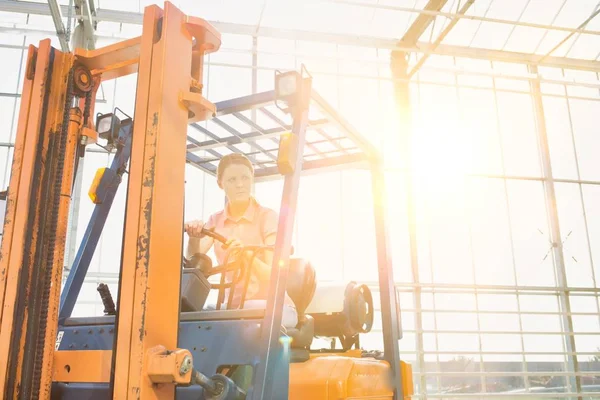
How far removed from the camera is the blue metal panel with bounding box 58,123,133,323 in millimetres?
2965

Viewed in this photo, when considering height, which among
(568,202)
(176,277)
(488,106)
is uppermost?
(488,106)

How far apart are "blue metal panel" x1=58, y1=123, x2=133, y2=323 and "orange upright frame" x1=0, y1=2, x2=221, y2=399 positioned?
400mm

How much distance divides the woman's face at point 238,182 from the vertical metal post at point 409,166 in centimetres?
849

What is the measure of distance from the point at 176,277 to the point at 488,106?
521 inches

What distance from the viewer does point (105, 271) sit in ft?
33.9

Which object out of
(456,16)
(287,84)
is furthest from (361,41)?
(287,84)

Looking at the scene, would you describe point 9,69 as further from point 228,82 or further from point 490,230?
point 490,230

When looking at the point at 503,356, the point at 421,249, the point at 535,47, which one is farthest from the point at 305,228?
the point at 535,47

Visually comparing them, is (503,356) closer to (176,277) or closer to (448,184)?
(448,184)

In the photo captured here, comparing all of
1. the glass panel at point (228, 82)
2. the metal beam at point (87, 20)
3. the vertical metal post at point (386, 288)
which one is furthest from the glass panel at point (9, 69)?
the vertical metal post at point (386, 288)

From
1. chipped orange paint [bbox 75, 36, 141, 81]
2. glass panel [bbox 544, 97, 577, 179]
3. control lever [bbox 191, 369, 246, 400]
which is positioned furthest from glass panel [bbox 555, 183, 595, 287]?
chipped orange paint [bbox 75, 36, 141, 81]

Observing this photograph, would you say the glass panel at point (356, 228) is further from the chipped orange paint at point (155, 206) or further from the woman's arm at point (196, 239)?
the chipped orange paint at point (155, 206)

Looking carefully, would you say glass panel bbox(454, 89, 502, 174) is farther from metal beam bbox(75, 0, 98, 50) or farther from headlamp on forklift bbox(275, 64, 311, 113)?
headlamp on forklift bbox(275, 64, 311, 113)

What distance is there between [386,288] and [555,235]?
425 inches
